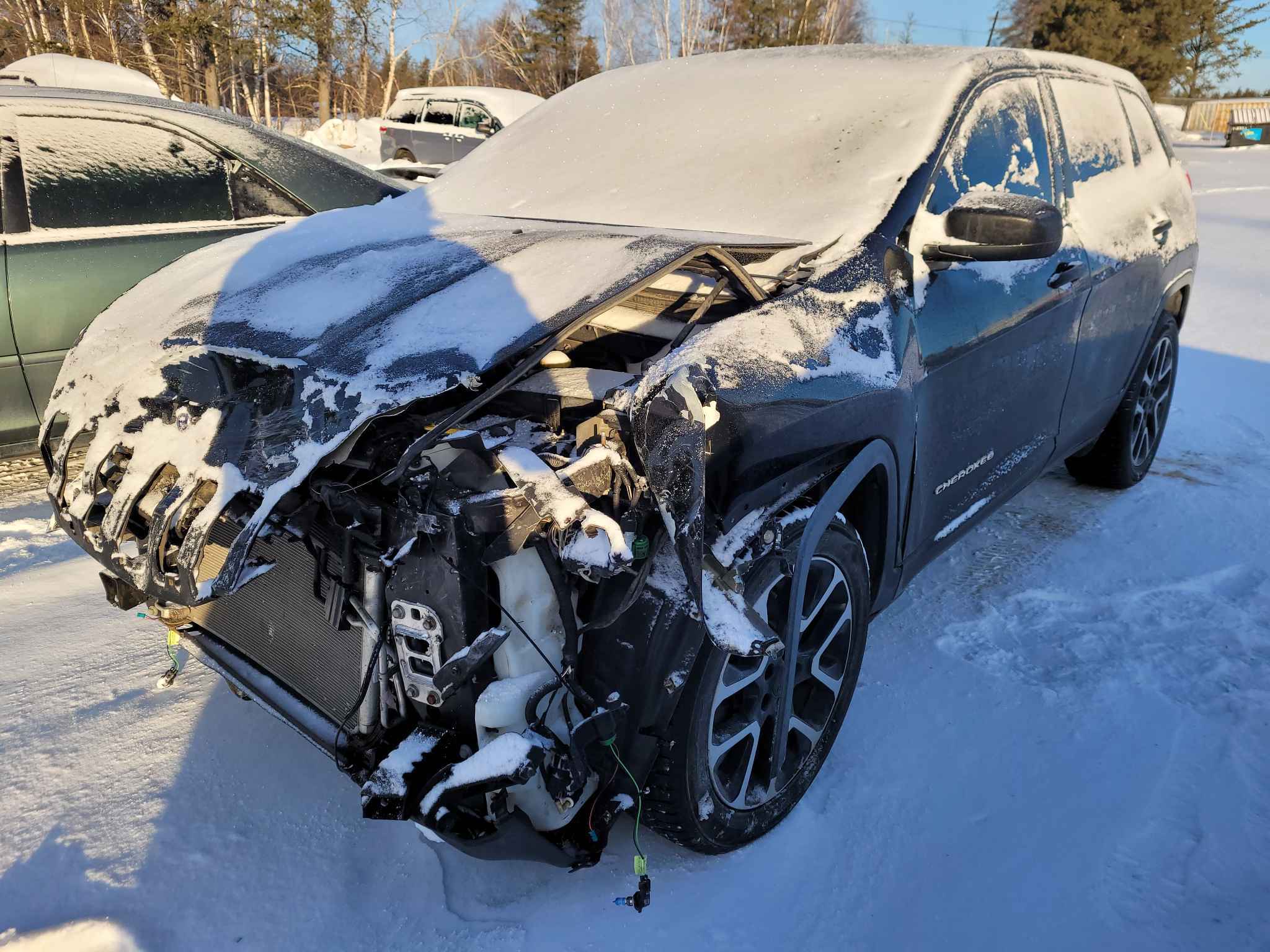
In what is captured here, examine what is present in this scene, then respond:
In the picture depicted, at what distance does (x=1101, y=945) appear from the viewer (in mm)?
1855

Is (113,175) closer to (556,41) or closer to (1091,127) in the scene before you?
(1091,127)

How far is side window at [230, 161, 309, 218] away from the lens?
13.1 ft

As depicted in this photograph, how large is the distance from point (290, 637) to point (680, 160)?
1.82m

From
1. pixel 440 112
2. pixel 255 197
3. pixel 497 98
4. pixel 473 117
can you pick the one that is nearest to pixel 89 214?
pixel 255 197

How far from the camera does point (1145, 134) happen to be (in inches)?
151

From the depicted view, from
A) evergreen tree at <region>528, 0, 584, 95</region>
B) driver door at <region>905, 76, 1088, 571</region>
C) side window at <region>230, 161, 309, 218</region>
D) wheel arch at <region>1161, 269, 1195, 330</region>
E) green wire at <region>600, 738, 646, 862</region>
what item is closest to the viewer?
green wire at <region>600, 738, 646, 862</region>

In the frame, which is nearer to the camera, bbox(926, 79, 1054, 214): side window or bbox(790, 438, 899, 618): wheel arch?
bbox(790, 438, 899, 618): wheel arch

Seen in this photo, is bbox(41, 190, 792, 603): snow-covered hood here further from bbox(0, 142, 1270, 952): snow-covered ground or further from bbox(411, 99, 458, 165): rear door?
bbox(411, 99, 458, 165): rear door

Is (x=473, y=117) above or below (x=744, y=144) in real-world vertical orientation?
above

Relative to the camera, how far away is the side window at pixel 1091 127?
314 centimetres

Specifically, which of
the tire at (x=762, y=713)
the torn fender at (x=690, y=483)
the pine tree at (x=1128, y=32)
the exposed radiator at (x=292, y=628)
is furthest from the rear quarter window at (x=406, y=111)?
the pine tree at (x=1128, y=32)

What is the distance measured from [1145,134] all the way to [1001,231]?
2.25 meters

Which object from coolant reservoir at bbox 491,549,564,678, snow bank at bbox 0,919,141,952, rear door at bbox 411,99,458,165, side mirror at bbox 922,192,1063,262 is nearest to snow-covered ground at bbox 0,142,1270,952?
snow bank at bbox 0,919,141,952

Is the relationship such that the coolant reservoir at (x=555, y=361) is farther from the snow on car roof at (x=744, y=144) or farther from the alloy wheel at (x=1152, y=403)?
the alloy wheel at (x=1152, y=403)
